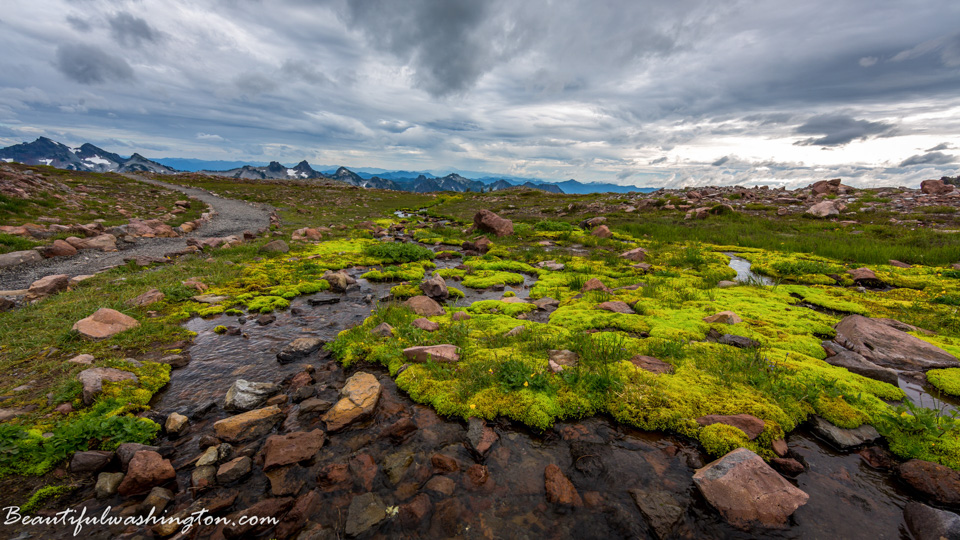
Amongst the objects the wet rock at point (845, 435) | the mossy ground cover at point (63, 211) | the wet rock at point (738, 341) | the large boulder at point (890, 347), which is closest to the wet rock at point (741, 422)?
the wet rock at point (845, 435)

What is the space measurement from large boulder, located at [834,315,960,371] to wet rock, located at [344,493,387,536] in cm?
1006

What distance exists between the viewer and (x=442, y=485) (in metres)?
4.78

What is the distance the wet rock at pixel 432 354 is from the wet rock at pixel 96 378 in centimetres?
531

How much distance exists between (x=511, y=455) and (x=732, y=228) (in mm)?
Answer: 26677

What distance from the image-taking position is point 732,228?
24281 mm

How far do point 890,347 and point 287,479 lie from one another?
12.1 meters

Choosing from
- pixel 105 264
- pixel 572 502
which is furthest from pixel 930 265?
pixel 105 264

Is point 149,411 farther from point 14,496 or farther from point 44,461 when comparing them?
point 14,496

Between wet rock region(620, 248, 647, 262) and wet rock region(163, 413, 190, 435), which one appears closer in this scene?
wet rock region(163, 413, 190, 435)

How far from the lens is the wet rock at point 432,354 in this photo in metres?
7.53

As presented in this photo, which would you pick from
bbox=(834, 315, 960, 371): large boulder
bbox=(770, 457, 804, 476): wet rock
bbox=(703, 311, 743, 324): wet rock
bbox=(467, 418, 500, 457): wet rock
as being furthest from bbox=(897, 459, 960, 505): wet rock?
bbox=(467, 418, 500, 457): wet rock

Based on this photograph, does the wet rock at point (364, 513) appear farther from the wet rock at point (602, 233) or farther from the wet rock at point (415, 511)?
the wet rock at point (602, 233)

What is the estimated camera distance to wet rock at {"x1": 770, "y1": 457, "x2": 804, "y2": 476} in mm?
4688

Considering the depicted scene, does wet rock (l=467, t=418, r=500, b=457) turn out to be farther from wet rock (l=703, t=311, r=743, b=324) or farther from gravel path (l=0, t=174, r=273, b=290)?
gravel path (l=0, t=174, r=273, b=290)
